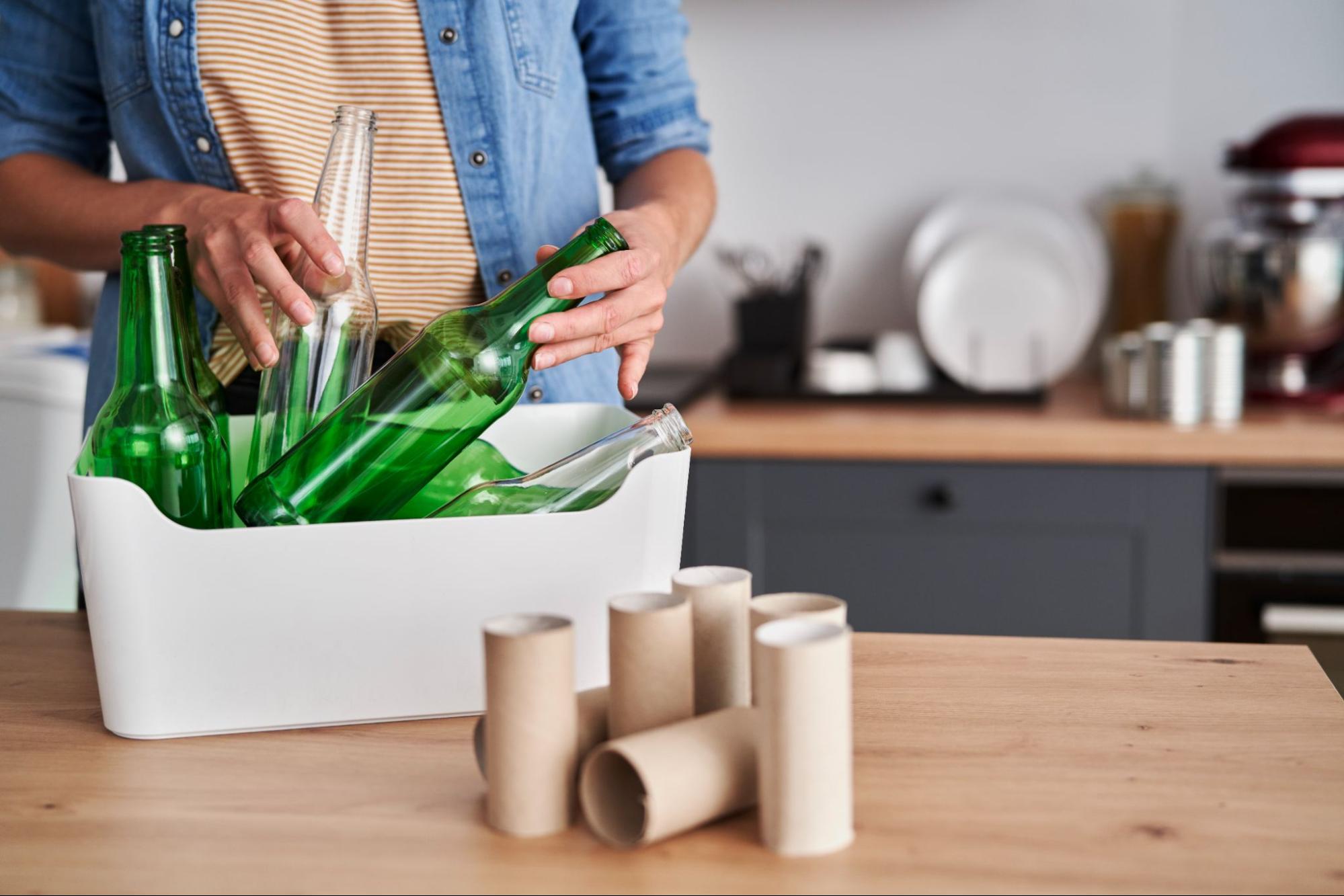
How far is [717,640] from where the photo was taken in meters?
0.57

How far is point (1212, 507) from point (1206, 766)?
125 centimetres

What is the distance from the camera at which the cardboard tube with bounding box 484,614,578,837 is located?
50 centimetres

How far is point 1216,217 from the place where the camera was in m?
2.22

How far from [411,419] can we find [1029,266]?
1654mm

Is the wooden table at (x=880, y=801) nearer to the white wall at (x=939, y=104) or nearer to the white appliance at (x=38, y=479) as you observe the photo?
the white appliance at (x=38, y=479)

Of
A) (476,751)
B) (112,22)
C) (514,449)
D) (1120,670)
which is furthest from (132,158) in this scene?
(1120,670)

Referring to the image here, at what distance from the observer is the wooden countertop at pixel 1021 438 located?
67.2 inches

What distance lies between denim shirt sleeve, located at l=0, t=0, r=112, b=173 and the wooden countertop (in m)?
0.95

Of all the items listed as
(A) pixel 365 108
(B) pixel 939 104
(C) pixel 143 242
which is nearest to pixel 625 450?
(C) pixel 143 242

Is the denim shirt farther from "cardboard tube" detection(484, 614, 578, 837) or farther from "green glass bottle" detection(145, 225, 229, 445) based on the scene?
"cardboard tube" detection(484, 614, 578, 837)

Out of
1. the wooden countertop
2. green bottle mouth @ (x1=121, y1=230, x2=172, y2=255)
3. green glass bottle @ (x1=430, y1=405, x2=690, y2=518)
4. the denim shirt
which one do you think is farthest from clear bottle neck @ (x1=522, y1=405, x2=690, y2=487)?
the wooden countertop

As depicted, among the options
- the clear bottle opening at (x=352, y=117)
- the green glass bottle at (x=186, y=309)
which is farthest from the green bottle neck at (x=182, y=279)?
the clear bottle opening at (x=352, y=117)

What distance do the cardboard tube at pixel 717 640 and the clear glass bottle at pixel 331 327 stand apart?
0.74 ft

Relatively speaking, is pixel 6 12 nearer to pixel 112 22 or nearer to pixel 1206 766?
pixel 112 22
